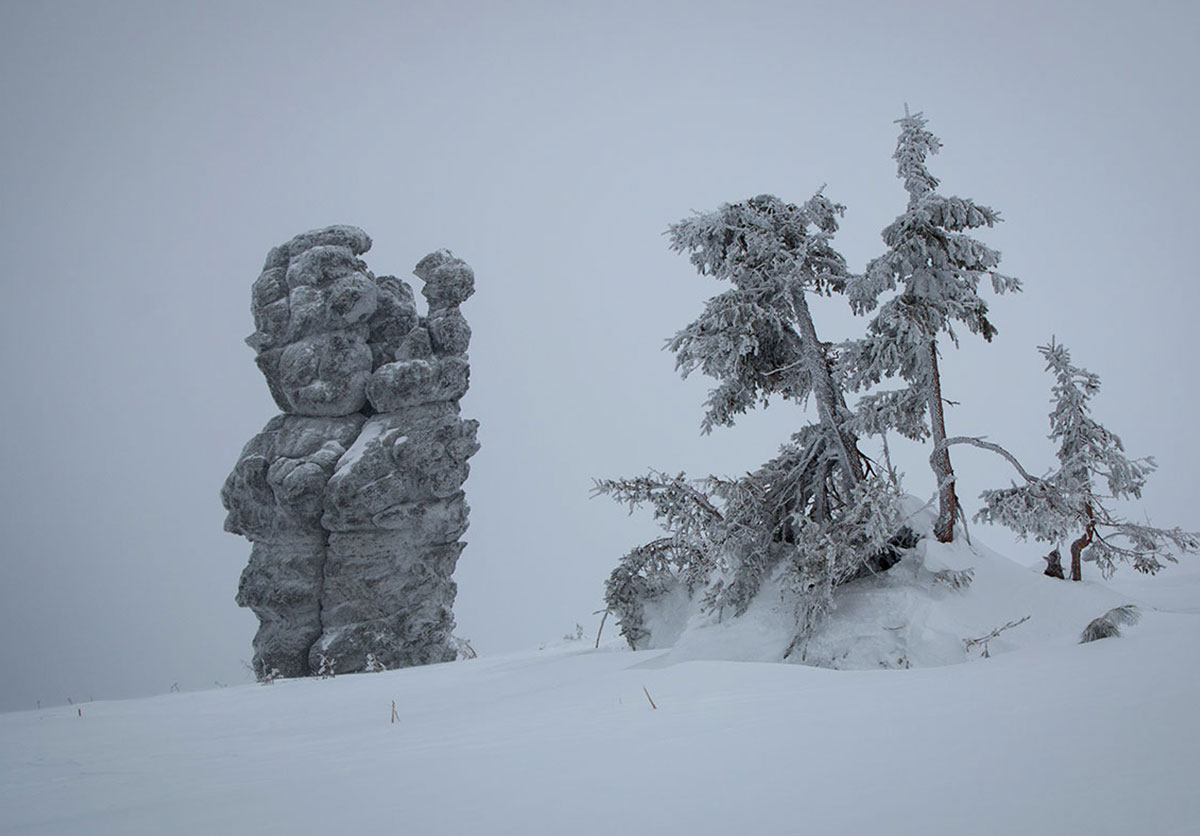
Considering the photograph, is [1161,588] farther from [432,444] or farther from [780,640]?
[432,444]

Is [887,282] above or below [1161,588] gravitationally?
above

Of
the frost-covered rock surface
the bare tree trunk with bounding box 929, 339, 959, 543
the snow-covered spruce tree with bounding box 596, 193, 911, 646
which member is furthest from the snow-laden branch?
the frost-covered rock surface

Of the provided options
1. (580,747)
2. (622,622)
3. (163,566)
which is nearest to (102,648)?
(163,566)

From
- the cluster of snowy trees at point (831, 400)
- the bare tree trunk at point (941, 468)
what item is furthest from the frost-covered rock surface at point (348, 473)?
the bare tree trunk at point (941, 468)

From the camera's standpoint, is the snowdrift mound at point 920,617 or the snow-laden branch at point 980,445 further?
the snow-laden branch at point 980,445

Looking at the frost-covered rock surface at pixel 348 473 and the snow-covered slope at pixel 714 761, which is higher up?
the frost-covered rock surface at pixel 348 473

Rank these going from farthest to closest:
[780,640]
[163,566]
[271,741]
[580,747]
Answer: [163,566] → [780,640] → [271,741] → [580,747]

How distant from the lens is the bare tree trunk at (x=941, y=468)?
1232cm

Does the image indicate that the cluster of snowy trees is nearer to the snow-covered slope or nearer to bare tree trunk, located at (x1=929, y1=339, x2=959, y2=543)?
bare tree trunk, located at (x1=929, y1=339, x2=959, y2=543)

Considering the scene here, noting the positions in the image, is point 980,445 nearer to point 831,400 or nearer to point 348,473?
point 831,400

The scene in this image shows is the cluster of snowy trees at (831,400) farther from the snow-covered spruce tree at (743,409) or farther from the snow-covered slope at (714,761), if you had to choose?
the snow-covered slope at (714,761)

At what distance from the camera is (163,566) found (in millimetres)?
172500

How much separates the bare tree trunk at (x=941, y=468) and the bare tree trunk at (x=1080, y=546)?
2473 millimetres

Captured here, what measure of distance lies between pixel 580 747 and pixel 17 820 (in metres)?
3.41
